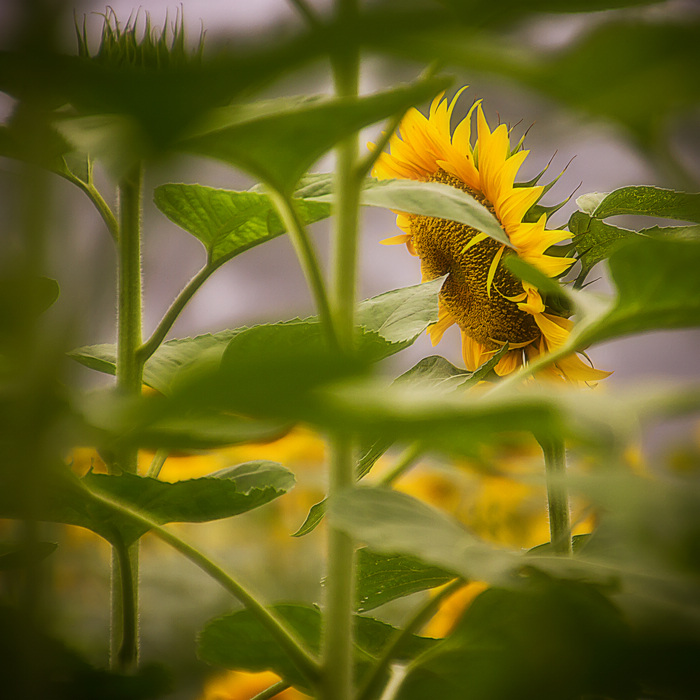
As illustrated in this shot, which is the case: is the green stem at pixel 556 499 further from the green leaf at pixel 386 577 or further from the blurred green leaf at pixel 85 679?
the blurred green leaf at pixel 85 679

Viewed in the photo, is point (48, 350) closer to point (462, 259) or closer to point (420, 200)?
point (420, 200)

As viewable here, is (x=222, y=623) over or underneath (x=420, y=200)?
underneath

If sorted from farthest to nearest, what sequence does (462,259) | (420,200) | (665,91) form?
(462,259) → (420,200) → (665,91)

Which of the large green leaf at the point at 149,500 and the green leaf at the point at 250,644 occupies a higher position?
the large green leaf at the point at 149,500

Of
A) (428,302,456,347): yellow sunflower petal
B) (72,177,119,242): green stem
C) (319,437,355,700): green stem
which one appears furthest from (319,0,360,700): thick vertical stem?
(428,302,456,347): yellow sunflower petal

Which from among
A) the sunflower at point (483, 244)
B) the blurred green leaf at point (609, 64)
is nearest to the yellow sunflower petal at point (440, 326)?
the sunflower at point (483, 244)

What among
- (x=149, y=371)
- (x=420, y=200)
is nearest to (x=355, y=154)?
(x=420, y=200)
